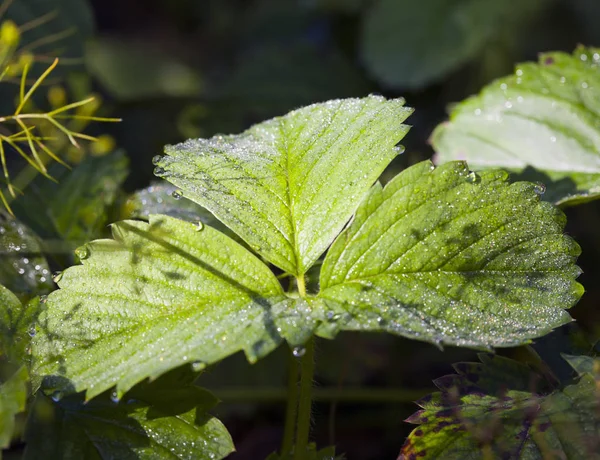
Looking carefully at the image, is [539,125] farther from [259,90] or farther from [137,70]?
[137,70]

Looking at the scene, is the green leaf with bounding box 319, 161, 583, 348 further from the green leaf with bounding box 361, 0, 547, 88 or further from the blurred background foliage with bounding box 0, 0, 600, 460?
the green leaf with bounding box 361, 0, 547, 88

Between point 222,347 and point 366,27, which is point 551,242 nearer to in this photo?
point 222,347

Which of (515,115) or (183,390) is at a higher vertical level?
(515,115)

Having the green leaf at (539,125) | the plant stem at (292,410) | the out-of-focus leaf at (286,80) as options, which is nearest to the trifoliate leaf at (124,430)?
the plant stem at (292,410)

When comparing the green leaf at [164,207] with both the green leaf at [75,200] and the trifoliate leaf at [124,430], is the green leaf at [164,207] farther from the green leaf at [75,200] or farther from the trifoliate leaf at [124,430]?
the trifoliate leaf at [124,430]

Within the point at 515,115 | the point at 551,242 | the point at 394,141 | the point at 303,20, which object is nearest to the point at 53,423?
the point at 394,141
